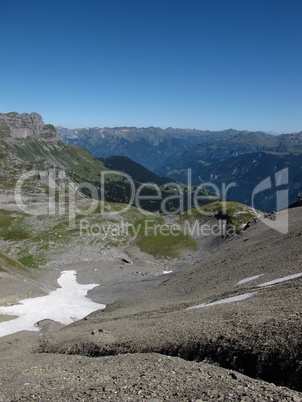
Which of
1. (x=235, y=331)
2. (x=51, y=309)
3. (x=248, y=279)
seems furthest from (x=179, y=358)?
(x=51, y=309)

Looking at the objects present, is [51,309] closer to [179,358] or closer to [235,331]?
[179,358]

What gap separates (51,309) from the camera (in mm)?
63000

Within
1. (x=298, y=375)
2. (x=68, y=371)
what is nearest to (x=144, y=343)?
(x=68, y=371)

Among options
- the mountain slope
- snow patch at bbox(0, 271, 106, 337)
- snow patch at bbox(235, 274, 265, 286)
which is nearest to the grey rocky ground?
the mountain slope

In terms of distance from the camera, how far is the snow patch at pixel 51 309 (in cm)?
5524

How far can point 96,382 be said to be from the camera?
20.1 metres

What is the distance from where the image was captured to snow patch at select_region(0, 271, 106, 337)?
181ft

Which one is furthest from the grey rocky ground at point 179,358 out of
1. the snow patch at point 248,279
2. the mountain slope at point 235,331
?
the snow patch at point 248,279

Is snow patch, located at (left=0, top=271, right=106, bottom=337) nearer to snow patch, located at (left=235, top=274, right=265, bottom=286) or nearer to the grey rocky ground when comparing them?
the grey rocky ground

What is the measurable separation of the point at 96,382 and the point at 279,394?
11.1 meters

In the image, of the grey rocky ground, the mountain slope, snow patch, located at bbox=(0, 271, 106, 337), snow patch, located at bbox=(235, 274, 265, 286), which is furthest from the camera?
snow patch, located at bbox=(0, 271, 106, 337)

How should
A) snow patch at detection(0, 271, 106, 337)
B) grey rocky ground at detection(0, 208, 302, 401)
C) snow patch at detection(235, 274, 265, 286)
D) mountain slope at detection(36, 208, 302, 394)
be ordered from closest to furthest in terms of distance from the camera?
grey rocky ground at detection(0, 208, 302, 401) < mountain slope at detection(36, 208, 302, 394) < snow patch at detection(235, 274, 265, 286) < snow patch at detection(0, 271, 106, 337)

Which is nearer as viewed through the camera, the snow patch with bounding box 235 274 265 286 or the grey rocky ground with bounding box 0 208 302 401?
the grey rocky ground with bounding box 0 208 302 401

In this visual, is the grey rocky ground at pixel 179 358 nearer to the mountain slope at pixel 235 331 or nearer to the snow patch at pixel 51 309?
the mountain slope at pixel 235 331
